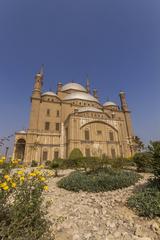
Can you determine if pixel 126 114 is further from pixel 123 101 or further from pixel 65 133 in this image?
pixel 65 133

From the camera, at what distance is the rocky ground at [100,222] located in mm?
3018

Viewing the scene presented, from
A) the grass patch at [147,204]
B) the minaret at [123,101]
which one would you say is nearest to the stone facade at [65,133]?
the minaret at [123,101]

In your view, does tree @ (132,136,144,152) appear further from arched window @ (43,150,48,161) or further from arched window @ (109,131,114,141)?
arched window @ (43,150,48,161)

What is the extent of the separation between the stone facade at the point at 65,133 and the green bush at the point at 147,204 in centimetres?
2069

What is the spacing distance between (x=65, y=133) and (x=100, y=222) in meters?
26.1

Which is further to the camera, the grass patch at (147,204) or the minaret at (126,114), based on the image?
the minaret at (126,114)

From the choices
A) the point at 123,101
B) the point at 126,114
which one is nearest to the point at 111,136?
the point at 126,114

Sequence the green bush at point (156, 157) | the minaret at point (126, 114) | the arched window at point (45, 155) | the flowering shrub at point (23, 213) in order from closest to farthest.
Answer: the flowering shrub at point (23, 213)
the green bush at point (156, 157)
the arched window at point (45, 155)
the minaret at point (126, 114)

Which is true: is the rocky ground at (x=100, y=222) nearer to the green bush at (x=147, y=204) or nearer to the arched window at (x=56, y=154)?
the green bush at (x=147, y=204)

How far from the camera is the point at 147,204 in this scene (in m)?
3.94

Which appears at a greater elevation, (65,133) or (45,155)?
(65,133)

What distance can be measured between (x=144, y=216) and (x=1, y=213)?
3721mm

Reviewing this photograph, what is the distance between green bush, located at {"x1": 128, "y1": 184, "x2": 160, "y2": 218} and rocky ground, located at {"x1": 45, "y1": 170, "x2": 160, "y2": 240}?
17 cm

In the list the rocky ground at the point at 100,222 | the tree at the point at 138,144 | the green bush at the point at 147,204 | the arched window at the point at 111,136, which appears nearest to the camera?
the rocky ground at the point at 100,222
